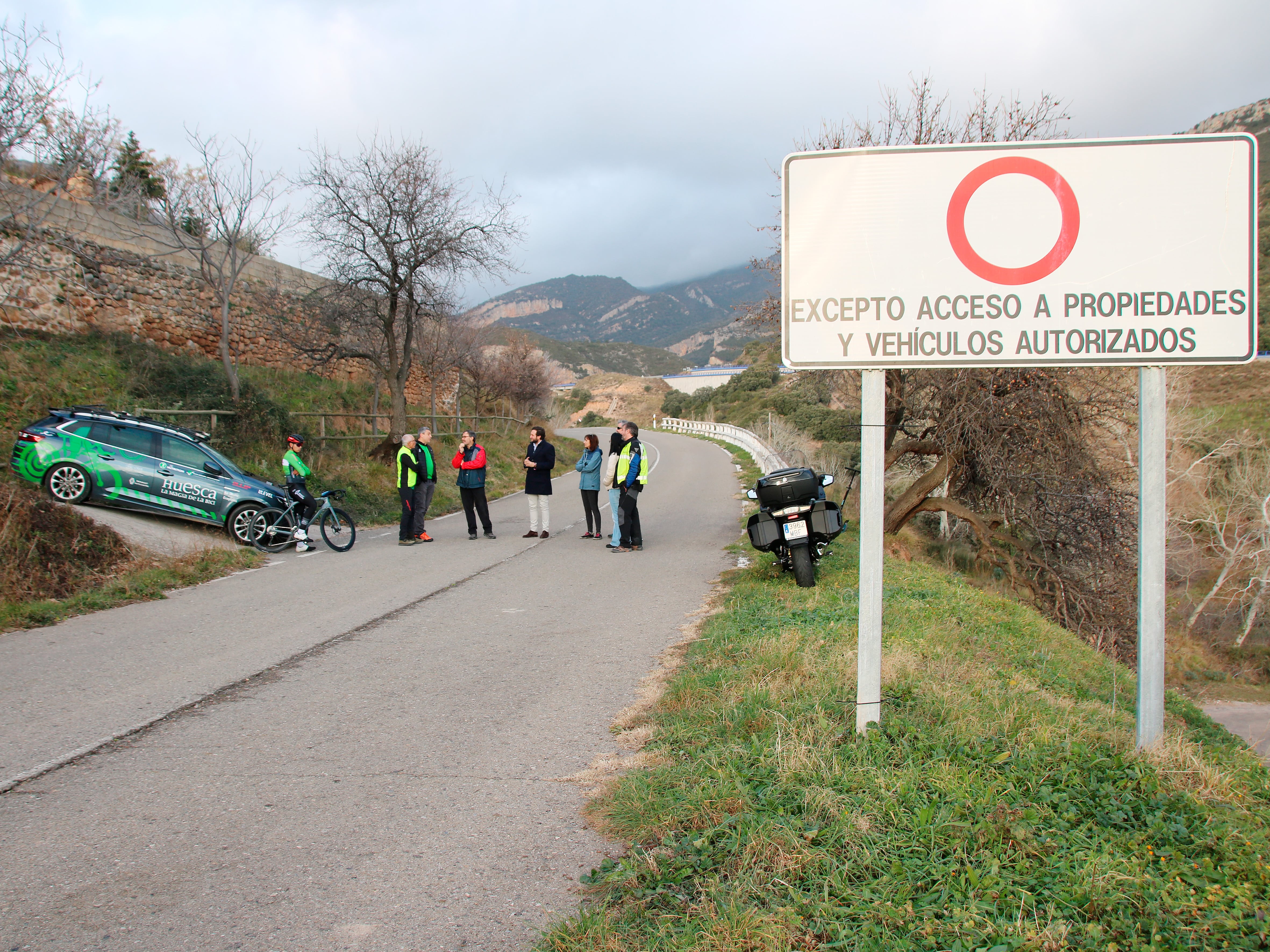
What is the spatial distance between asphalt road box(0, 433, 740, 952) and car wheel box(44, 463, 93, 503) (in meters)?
3.45

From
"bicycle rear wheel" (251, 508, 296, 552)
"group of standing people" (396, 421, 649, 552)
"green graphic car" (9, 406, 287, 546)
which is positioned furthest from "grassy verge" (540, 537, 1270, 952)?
"green graphic car" (9, 406, 287, 546)

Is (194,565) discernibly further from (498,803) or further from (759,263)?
(759,263)

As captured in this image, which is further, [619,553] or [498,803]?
[619,553]

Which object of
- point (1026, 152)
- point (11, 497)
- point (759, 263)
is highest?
point (759, 263)

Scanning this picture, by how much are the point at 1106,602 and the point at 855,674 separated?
31.2 ft

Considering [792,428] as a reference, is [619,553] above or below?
below

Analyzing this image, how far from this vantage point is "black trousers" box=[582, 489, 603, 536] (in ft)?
45.2

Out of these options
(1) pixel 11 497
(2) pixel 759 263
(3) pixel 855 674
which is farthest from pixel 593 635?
(2) pixel 759 263

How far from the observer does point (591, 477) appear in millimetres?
13633

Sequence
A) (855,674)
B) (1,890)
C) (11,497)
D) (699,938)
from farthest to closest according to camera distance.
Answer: (11,497) < (855,674) < (1,890) < (699,938)

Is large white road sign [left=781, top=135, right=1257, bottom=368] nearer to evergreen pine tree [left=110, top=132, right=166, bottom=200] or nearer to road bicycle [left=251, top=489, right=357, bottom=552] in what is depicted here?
road bicycle [left=251, top=489, right=357, bottom=552]

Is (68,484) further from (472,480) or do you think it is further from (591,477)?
(591,477)

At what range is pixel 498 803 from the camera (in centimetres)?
403

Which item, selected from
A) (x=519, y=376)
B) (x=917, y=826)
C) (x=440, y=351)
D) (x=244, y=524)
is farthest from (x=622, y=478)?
(x=519, y=376)
